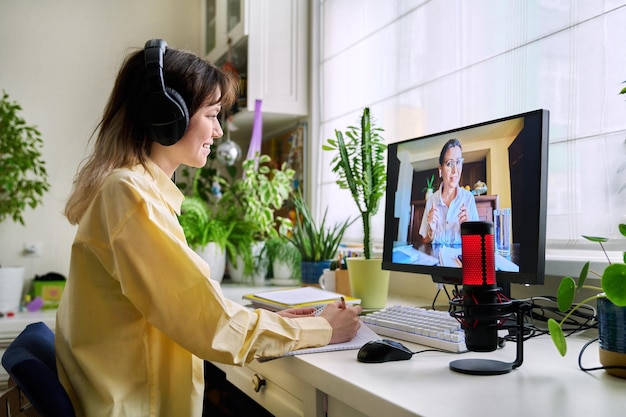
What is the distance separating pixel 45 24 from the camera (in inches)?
117

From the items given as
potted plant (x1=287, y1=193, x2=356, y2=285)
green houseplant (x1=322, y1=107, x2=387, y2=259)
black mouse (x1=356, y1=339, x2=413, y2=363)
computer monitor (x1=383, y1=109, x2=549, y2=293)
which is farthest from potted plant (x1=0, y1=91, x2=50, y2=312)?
black mouse (x1=356, y1=339, x2=413, y2=363)

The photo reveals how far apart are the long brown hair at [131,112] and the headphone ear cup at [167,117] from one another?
4cm

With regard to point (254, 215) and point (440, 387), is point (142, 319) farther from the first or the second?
point (254, 215)

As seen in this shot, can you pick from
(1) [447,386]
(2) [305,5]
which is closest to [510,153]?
(1) [447,386]

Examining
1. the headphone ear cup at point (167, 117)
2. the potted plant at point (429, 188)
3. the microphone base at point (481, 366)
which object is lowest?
the microphone base at point (481, 366)

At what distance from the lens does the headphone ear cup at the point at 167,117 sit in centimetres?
108

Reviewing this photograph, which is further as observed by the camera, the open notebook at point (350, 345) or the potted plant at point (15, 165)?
the potted plant at point (15, 165)

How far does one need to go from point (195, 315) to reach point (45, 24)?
261cm

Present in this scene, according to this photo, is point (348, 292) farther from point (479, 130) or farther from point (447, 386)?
point (447, 386)

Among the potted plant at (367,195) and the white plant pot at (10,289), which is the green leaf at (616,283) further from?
the white plant pot at (10,289)

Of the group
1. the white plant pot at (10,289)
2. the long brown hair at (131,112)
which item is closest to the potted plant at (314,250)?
the long brown hair at (131,112)

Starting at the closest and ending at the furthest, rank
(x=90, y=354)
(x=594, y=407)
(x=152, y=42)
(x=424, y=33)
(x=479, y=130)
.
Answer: (x=594, y=407) < (x=90, y=354) < (x=152, y=42) < (x=479, y=130) < (x=424, y=33)

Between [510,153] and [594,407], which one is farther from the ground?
[510,153]

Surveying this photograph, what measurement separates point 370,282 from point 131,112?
0.76 m
